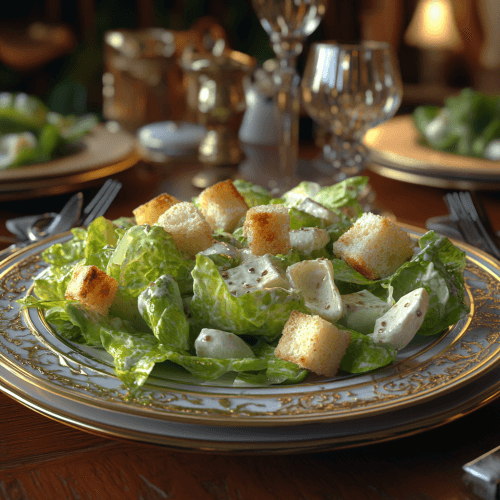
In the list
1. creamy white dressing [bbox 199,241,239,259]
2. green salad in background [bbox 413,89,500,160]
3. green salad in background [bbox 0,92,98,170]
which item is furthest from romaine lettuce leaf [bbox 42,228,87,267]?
green salad in background [bbox 413,89,500,160]

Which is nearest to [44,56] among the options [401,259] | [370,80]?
[370,80]

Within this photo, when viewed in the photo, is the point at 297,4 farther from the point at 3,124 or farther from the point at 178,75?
the point at 178,75

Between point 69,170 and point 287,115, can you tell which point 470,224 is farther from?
point 69,170

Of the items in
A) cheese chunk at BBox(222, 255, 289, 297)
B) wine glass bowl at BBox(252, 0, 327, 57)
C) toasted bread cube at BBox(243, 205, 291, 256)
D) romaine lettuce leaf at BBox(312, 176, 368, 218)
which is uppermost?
wine glass bowl at BBox(252, 0, 327, 57)

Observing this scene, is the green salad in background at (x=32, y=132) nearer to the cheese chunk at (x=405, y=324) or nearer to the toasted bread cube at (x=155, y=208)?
the toasted bread cube at (x=155, y=208)

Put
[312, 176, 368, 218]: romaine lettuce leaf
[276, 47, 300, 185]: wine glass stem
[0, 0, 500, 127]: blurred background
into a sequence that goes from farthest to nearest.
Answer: [0, 0, 500, 127]: blurred background < [276, 47, 300, 185]: wine glass stem < [312, 176, 368, 218]: romaine lettuce leaf

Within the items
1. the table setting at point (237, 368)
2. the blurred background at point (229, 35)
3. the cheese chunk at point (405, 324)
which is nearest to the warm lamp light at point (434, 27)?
the blurred background at point (229, 35)

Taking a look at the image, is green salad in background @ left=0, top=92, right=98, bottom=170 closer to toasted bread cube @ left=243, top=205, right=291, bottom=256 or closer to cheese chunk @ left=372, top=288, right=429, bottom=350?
toasted bread cube @ left=243, top=205, right=291, bottom=256

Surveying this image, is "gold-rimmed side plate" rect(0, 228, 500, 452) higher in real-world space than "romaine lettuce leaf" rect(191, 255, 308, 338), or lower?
lower
